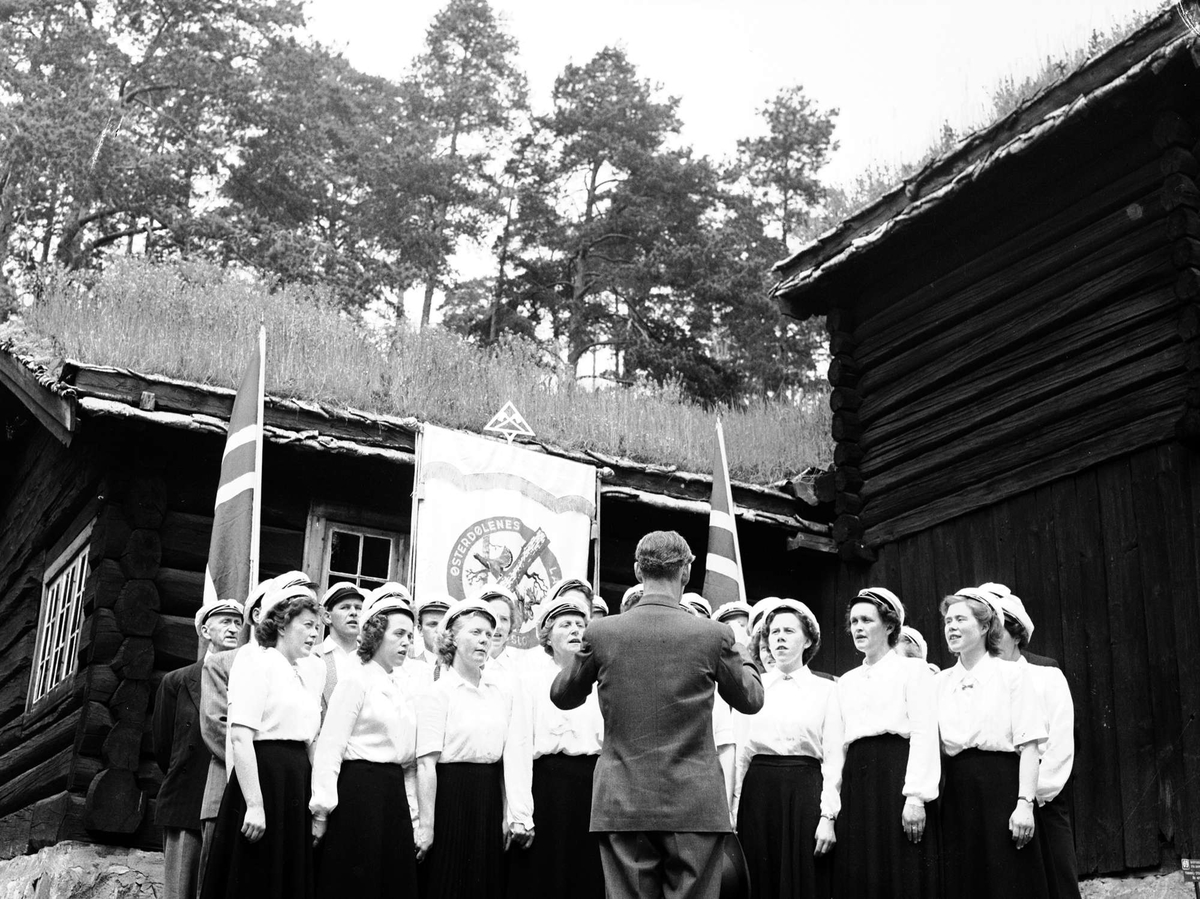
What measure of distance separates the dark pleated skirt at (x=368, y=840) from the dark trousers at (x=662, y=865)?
4.26ft

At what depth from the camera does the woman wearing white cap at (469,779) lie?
6281 mm

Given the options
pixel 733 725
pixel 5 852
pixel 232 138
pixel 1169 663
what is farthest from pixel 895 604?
pixel 232 138

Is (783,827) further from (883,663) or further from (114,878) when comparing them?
(114,878)

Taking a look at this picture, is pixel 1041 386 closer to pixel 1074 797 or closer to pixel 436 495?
pixel 1074 797

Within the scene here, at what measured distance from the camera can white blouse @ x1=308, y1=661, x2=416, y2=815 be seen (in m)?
6.12

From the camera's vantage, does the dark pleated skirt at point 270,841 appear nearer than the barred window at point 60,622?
Yes

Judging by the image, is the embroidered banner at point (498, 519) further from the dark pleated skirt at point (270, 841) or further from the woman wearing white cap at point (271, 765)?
the dark pleated skirt at point (270, 841)

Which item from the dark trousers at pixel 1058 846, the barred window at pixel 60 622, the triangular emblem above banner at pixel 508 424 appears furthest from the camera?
the triangular emblem above banner at pixel 508 424

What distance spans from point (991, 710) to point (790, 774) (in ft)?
3.33

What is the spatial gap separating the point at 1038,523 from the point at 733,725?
159 inches

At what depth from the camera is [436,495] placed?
405 inches

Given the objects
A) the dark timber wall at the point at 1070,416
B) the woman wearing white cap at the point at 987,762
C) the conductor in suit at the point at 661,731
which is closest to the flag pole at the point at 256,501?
the conductor in suit at the point at 661,731

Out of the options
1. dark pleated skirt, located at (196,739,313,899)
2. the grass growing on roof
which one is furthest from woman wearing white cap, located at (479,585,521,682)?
the grass growing on roof

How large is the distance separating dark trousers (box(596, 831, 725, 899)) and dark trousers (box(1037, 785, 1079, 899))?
2.11 m
